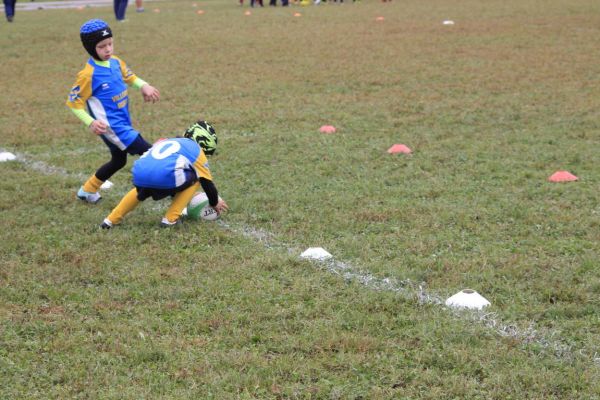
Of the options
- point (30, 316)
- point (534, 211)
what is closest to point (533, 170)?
point (534, 211)

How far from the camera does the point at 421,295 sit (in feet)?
14.1

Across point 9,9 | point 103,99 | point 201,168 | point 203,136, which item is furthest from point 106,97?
point 9,9

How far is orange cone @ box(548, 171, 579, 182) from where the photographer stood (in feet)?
20.7

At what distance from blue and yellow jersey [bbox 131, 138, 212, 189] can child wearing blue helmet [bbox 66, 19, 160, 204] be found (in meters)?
0.55

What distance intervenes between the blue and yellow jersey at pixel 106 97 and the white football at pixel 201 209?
0.80 metres

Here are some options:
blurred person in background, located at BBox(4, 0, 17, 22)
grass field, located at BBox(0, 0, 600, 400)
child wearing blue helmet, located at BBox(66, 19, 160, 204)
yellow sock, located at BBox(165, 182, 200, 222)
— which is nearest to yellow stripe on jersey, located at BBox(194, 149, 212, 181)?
yellow sock, located at BBox(165, 182, 200, 222)

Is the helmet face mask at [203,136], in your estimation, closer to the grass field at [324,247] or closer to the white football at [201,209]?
the white football at [201,209]

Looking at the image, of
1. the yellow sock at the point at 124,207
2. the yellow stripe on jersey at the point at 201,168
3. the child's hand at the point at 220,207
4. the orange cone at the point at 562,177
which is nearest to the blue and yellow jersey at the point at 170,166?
the yellow stripe on jersey at the point at 201,168

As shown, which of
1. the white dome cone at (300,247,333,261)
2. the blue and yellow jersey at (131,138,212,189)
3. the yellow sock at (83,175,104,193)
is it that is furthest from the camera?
the yellow sock at (83,175,104,193)

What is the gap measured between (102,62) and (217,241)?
1786 mm

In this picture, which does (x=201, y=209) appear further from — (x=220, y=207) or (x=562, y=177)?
(x=562, y=177)

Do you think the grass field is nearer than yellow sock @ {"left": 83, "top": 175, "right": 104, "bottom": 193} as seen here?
Yes

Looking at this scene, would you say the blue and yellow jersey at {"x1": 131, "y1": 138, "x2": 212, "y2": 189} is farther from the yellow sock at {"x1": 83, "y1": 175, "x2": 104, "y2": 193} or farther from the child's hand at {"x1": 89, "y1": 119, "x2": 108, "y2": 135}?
the yellow sock at {"x1": 83, "y1": 175, "x2": 104, "y2": 193}

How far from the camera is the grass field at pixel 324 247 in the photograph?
3570mm
